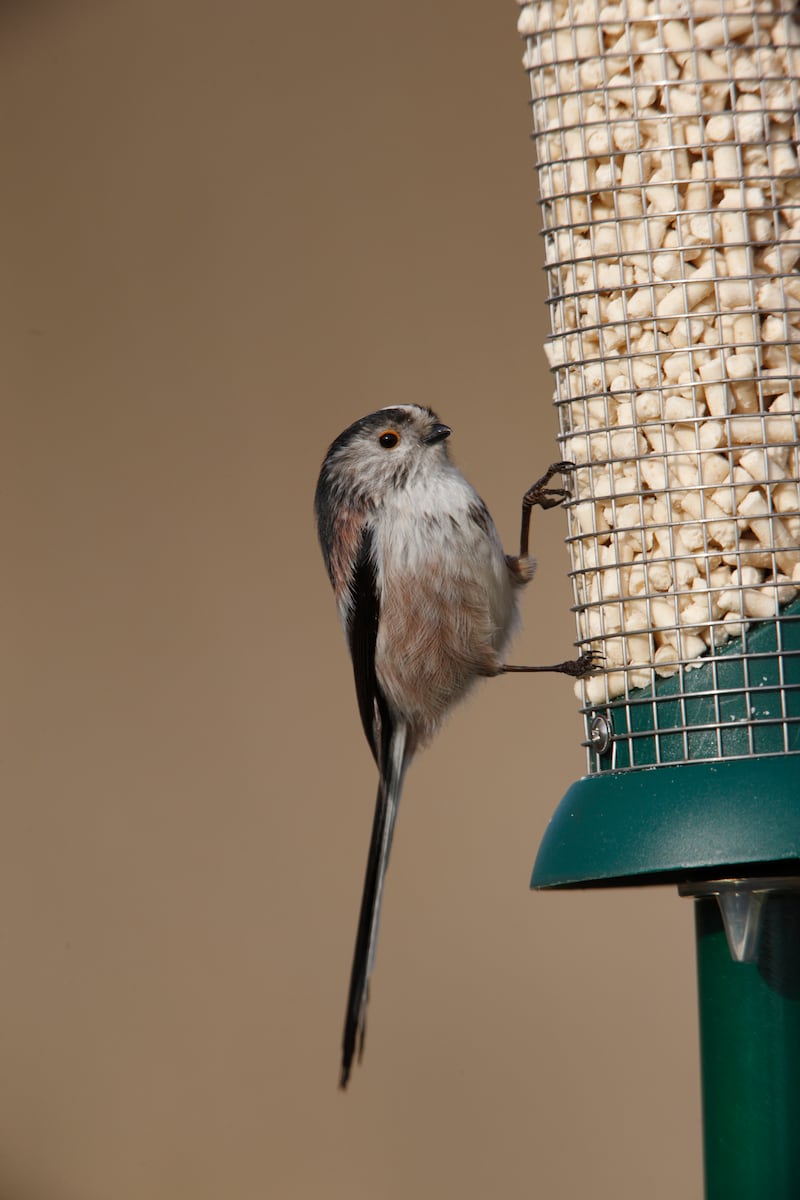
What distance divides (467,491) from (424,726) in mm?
474

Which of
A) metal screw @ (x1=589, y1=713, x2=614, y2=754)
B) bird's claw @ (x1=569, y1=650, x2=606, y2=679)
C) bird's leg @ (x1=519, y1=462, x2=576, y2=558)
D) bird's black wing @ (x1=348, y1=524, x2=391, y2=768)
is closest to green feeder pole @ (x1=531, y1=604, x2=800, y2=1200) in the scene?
metal screw @ (x1=589, y1=713, x2=614, y2=754)

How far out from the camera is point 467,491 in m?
2.93

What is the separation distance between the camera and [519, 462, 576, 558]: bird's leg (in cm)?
250

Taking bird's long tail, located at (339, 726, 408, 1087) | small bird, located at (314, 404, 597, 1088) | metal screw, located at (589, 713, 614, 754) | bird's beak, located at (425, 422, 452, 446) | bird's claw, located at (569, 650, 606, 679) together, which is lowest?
bird's long tail, located at (339, 726, 408, 1087)

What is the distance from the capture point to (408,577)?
2.90 m

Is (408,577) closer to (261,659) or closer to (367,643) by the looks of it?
(367,643)

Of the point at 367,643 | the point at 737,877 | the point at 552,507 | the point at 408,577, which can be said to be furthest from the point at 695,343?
the point at 367,643

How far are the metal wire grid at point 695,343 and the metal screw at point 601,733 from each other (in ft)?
0.11

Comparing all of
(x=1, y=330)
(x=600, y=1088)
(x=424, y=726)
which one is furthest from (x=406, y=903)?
(x=1, y=330)

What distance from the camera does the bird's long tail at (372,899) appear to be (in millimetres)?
2523

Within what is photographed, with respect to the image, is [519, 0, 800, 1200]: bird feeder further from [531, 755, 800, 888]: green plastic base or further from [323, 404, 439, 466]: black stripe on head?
[323, 404, 439, 466]: black stripe on head

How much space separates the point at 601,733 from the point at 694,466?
41cm

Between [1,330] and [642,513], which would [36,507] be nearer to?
[1,330]

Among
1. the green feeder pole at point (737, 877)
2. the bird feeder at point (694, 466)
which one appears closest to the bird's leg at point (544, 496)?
the bird feeder at point (694, 466)
